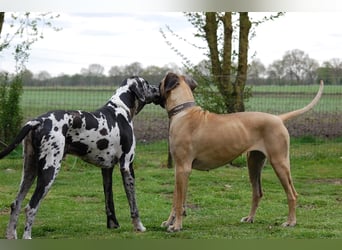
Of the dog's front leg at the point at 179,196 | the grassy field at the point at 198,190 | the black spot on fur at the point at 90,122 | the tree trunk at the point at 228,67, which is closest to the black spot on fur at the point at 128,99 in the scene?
the black spot on fur at the point at 90,122

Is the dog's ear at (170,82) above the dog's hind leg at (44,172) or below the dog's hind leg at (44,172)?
above

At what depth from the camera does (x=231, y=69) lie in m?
11.9

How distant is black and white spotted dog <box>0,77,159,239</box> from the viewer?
17.5 feet

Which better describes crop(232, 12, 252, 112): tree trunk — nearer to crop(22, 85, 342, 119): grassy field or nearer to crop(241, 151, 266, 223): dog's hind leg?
crop(22, 85, 342, 119): grassy field

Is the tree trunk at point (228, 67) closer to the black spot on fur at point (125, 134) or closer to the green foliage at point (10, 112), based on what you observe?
the green foliage at point (10, 112)

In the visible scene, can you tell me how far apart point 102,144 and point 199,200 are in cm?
260

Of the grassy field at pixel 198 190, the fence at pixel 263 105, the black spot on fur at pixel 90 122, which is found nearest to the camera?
the black spot on fur at pixel 90 122

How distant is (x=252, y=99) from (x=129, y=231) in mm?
6693

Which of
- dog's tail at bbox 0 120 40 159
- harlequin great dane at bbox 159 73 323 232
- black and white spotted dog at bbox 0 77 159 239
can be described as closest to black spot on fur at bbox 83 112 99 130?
black and white spotted dog at bbox 0 77 159 239

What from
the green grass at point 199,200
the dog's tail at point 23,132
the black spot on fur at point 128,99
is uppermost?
the black spot on fur at point 128,99

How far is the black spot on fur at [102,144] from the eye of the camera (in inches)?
226

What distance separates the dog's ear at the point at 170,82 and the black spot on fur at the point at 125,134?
1.84 ft

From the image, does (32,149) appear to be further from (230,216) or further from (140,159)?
(140,159)

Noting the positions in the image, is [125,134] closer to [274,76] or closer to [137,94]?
[137,94]
